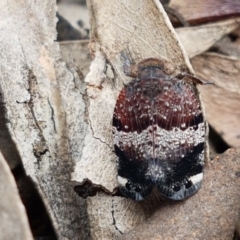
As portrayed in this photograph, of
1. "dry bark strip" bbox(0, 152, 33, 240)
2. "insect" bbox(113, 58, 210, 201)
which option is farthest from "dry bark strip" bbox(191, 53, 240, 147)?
"dry bark strip" bbox(0, 152, 33, 240)

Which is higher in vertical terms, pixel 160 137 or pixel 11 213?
pixel 11 213

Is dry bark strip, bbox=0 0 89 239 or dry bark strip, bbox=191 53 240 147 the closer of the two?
dry bark strip, bbox=0 0 89 239

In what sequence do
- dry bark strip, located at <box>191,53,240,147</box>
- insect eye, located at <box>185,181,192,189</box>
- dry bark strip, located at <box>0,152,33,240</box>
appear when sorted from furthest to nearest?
dry bark strip, located at <box>191,53,240,147</box> → insect eye, located at <box>185,181,192,189</box> → dry bark strip, located at <box>0,152,33,240</box>

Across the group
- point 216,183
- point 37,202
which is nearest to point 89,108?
point 37,202

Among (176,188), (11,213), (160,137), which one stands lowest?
(176,188)

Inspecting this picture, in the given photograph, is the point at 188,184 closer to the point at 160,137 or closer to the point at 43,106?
the point at 160,137

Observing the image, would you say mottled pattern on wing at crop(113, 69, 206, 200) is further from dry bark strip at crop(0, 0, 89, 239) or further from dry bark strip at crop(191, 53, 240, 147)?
dry bark strip at crop(191, 53, 240, 147)

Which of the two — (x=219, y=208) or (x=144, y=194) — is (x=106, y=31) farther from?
(x=219, y=208)

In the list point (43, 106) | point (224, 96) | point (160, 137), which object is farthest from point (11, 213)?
point (224, 96)

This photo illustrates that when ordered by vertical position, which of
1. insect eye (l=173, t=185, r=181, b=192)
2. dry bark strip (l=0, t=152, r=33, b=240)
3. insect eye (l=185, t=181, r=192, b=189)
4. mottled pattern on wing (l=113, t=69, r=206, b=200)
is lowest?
insect eye (l=173, t=185, r=181, b=192)
